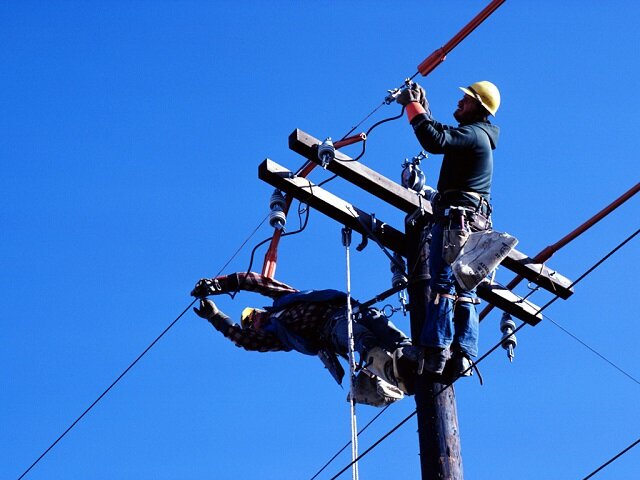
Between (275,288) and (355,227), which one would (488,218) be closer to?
(355,227)

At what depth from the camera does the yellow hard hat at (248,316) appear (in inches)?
399

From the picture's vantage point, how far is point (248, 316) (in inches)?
400

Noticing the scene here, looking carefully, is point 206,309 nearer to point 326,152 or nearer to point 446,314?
point 326,152

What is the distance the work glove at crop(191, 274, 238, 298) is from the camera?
9711mm

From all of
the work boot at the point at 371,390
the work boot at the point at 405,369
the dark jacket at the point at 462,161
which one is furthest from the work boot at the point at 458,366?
the dark jacket at the point at 462,161

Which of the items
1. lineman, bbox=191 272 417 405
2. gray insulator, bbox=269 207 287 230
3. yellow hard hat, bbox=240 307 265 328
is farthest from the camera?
yellow hard hat, bbox=240 307 265 328

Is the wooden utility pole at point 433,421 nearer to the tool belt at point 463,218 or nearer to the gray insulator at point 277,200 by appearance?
the tool belt at point 463,218

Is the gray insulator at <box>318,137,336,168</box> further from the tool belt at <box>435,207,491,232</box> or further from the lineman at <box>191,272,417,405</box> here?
the lineman at <box>191,272,417,405</box>

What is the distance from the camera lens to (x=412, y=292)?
879 cm

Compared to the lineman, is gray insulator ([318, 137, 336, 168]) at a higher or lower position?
higher

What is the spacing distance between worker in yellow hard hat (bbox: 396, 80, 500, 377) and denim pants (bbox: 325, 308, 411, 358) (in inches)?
20.1

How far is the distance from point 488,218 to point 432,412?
1.59 metres

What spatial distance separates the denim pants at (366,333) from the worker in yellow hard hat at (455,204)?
0.51 meters

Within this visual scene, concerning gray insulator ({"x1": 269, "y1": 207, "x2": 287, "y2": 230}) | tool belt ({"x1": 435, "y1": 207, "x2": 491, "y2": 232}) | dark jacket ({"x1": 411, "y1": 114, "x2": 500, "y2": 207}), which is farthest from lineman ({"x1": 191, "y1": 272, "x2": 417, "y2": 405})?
dark jacket ({"x1": 411, "y1": 114, "x2": 500, "y2": 207})
